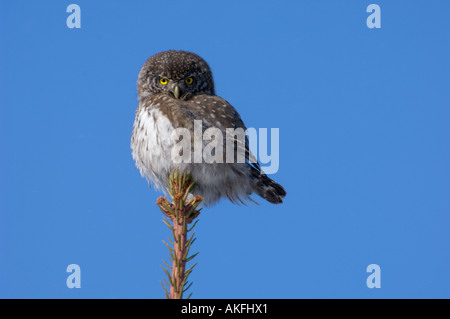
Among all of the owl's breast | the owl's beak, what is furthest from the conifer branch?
the owl's beak

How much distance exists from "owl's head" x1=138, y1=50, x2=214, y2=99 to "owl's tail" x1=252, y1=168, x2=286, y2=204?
1128 mm

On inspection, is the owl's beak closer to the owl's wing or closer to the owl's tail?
the owl's wing

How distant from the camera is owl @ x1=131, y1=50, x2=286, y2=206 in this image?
464 cm

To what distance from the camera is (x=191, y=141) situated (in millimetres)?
4645

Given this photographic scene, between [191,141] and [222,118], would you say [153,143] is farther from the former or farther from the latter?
[222,118]

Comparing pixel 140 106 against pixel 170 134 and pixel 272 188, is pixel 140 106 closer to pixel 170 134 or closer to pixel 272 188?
pixel 170 134

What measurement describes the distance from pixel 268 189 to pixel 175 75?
158cm

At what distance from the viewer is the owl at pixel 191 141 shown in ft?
15.2

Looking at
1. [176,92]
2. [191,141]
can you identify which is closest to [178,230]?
[191,141]

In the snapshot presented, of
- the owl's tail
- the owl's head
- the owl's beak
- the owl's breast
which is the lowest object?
the owl's tail

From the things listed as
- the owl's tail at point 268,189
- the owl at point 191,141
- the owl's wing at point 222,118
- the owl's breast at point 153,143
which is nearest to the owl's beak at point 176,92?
the owl at point 191,141

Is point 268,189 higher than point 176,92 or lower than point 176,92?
lower

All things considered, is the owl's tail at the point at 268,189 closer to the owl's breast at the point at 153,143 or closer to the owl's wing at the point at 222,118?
the owl's wing at the point at 222,118
